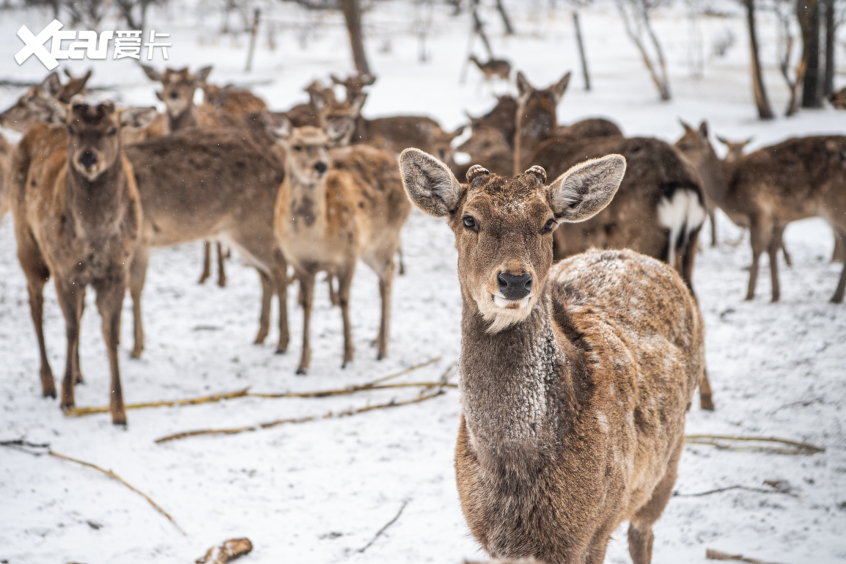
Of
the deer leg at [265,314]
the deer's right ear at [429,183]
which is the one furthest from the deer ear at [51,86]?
the deer's right ear at [429,183]

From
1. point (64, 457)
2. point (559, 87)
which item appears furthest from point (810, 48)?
point (64, 457)

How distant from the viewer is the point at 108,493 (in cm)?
400

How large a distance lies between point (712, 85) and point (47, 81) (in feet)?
65.6

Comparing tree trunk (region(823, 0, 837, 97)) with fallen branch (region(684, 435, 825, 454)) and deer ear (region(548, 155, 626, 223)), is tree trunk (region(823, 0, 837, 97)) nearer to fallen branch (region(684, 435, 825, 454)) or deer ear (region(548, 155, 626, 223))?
fallen branch (region(684, 435, 825, 454))

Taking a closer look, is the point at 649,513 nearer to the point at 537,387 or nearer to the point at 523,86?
the point at 537,387

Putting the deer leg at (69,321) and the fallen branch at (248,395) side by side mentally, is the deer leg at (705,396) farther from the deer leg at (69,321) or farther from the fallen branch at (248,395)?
the deer leg at (69,321)

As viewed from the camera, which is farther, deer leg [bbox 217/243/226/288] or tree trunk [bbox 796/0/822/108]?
tree trunk [bbox 796/0/822/108]

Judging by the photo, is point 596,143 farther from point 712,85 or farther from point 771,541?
point 712,85

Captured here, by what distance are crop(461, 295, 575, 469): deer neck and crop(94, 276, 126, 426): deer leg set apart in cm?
315

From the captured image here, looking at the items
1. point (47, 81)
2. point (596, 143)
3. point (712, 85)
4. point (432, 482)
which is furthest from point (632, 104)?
point (432, 482)

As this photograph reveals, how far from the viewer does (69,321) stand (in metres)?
4.87

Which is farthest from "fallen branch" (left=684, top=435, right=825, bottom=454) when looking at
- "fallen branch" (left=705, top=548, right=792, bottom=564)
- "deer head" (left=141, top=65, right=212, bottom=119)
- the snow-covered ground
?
"deer head" (left=141, top=65, right=212, bottom=119)

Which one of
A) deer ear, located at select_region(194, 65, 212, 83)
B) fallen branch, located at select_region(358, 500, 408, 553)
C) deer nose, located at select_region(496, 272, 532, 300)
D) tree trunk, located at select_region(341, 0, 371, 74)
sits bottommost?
fallen branch, located at select_region(358, 500, 408, 553)

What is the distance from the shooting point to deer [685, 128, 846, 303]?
7.17 m
